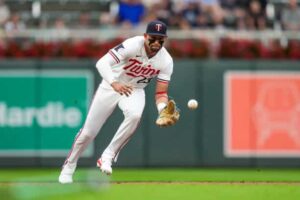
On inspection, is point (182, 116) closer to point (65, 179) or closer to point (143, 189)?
point (65, 179)

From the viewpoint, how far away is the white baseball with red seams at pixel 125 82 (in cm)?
1151

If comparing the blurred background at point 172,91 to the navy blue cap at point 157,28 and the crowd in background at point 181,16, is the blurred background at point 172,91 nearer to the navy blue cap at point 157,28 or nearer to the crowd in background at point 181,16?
the crowd in background at point 181,16

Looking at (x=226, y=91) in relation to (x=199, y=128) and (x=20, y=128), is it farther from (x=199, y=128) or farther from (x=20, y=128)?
(x=20, y=128)

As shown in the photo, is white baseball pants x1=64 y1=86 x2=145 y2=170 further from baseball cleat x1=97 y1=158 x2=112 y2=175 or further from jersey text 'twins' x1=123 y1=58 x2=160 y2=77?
jersey text 'twins' x1=123 y1=58 x2=160 y2=77

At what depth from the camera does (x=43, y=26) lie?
16.7 metres

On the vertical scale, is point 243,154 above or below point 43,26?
below

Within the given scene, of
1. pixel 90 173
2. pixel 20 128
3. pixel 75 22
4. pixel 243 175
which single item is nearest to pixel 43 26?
pixel 75 22

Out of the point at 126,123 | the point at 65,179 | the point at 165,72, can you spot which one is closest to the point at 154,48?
the point at 165,72

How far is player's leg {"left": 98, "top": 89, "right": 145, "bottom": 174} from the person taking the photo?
11492mm

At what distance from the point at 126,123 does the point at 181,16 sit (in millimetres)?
5692

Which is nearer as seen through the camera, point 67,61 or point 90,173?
point 90,173

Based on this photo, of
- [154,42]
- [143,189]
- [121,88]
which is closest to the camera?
[121,88]

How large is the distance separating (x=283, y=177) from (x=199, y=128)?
2.40 m

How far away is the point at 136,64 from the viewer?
11633 mm
